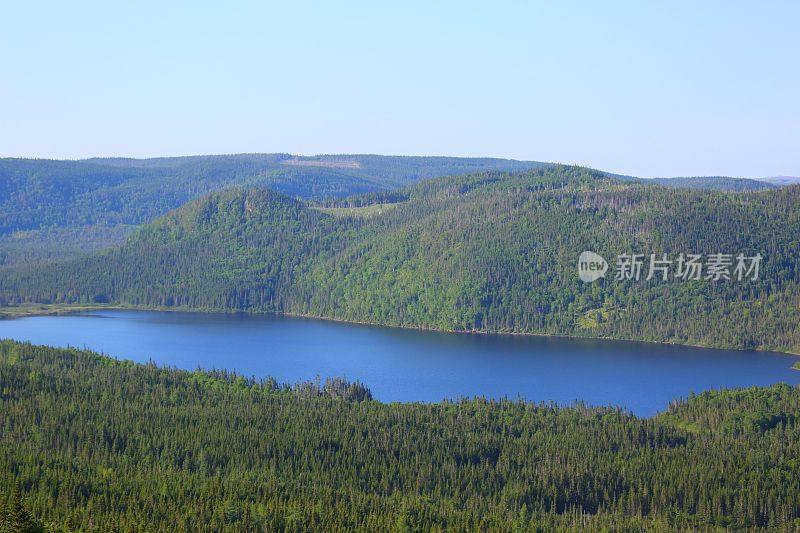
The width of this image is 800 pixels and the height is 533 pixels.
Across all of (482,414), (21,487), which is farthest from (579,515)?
(21,487)

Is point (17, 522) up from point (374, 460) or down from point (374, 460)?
up

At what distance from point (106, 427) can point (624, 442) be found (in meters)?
60.4

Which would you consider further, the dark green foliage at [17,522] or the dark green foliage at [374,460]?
Answer: the dark green foliage at [374,460]

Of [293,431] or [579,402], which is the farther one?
[579,402]

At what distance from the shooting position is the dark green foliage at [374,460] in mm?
113375

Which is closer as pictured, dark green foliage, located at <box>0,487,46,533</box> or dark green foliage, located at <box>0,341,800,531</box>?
dark green foliage, located at <box>0,487,46,533</box>

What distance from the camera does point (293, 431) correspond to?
474 feet

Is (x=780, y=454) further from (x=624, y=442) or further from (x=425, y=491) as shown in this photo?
(x=425, y=491)

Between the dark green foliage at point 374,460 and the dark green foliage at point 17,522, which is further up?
the dark green foliage at point 17,522

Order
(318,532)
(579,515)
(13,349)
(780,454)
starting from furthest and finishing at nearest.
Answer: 1. (13,349)
2. (780,454)
3. (579,515)
4. (318,532)

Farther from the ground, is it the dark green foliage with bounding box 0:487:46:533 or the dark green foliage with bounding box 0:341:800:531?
the dark green foliage with bounding box 0:487:46:533

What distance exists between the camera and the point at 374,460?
135875 mm

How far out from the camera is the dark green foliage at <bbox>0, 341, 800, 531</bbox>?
372 feet

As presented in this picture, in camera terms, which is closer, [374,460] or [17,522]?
[17,522]
